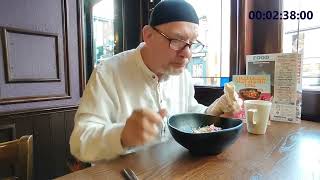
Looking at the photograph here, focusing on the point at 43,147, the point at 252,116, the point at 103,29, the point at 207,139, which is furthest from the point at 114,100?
the point at 103,29

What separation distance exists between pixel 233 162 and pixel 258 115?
36 cm

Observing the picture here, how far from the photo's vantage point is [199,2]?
188 cm

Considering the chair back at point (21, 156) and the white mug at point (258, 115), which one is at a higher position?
the white mug at point (258, 115)

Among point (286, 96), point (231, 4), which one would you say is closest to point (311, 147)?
point (286, 96)

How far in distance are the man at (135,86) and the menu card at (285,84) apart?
0.31 m

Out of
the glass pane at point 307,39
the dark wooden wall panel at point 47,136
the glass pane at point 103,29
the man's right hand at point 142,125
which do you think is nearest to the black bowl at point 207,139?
the man's right hand at point 142,125

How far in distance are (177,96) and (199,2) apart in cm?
94

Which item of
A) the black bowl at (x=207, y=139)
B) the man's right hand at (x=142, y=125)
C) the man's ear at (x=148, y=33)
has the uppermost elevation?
the man's ear at (x=148, y=33)

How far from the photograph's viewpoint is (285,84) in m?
1.22

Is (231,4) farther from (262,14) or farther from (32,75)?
(32,75)

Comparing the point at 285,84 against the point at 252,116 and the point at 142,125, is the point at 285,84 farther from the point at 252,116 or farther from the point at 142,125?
the point at 142,125
